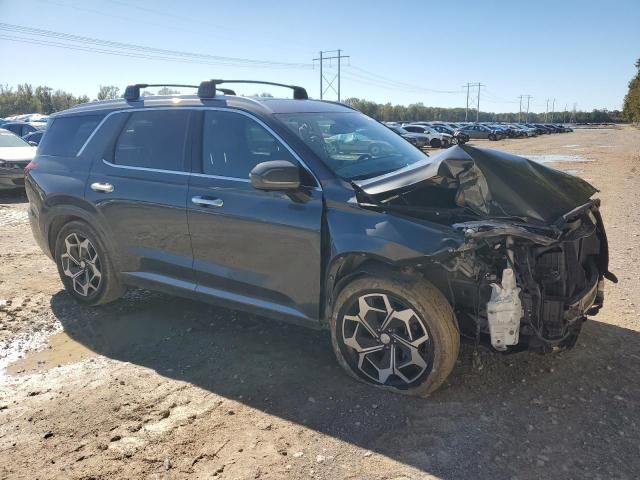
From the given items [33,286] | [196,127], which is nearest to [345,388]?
[196,127]

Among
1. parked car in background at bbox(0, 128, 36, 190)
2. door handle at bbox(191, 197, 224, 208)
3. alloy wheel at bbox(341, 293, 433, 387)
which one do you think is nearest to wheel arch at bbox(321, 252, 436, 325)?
alloy wheel at bbox(341, 293, 433, 387)

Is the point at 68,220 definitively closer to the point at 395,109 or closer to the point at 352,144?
the point at 352,144

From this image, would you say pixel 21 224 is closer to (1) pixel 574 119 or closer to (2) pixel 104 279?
(2) pixel 104 279

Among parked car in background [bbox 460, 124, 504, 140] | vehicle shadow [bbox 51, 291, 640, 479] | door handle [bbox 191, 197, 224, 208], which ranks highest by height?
parked car in background [bbox 460, 124, 504, 140]

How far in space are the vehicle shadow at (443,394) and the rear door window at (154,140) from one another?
1437 millimetres

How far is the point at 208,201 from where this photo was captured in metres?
3.99

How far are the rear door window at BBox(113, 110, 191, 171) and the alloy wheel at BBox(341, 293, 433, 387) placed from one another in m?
1.90

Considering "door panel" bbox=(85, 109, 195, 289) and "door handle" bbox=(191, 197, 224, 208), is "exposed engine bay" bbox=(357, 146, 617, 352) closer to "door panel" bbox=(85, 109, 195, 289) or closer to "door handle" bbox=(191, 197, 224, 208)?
"door handle" bbox=(191, 197, 224, 208)

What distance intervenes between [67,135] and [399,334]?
12.3 feet

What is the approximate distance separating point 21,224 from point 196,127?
6691 mm

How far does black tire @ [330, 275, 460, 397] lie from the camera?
126 inches

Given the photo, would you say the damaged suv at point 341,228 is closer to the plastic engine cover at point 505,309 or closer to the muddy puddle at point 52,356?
the plastic engine cover at point 505,309

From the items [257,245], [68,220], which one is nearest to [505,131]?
[68,220]

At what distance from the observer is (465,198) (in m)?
3.25
